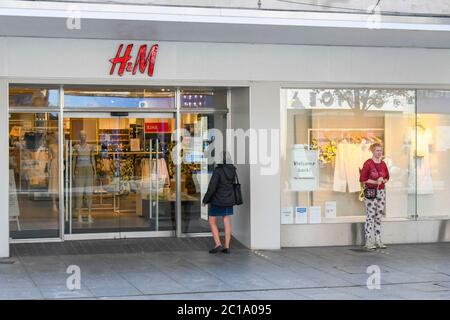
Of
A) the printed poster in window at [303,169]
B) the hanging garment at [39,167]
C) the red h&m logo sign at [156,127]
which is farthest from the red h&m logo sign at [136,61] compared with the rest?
the printed poster in window at [303,169]

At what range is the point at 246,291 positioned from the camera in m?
9.98

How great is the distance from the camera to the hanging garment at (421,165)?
49.0 ft

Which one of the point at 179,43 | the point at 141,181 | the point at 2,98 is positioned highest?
the point at 179,43

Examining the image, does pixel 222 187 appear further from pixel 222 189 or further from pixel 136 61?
pixel 136 61

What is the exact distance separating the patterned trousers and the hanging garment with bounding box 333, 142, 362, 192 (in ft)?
3.72

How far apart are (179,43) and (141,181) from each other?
304cm

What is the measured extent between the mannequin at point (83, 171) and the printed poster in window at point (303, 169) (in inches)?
145

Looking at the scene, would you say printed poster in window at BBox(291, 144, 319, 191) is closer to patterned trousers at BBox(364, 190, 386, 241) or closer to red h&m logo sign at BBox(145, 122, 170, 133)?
patterned trousers at BBox(364, 190, 386, 241)

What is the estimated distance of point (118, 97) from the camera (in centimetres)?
1423

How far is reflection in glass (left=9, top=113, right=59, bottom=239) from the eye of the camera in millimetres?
13859

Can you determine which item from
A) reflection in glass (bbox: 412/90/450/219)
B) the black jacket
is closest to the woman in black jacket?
the black jacket
